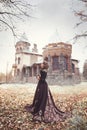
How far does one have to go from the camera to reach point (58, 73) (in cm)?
631

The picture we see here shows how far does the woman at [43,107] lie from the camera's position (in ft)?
13.2

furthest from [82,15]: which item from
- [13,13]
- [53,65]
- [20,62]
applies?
[20,62]

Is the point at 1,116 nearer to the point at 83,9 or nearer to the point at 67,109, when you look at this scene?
the point at 67,109

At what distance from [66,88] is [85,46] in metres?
1.06

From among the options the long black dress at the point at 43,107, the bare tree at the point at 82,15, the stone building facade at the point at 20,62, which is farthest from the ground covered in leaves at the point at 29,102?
the bare tree at the point at 82,15

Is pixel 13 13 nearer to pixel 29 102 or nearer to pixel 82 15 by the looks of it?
pixel 82 15

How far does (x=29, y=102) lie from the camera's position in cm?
446

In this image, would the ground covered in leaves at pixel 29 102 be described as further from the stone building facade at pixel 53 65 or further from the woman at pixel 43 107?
the stone building facade at pixel 53 65

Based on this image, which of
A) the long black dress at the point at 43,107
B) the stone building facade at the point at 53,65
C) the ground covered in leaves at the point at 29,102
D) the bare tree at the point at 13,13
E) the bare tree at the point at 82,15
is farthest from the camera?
the stone building facade at the point at 53,65

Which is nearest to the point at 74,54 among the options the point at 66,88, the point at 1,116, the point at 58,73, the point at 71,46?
the point at 71,46

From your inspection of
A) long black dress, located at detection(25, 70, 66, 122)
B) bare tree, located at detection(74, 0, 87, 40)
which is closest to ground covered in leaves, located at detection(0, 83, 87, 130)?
long black dress, located at detection(25, 70, 66, 122)

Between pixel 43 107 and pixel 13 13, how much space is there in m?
2.01

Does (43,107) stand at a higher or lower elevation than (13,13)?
lower

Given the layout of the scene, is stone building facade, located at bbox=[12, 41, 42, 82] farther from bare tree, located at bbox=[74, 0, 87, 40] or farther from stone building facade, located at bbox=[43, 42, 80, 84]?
bare tree, located at bbox=[74, 0, 87, 40]
